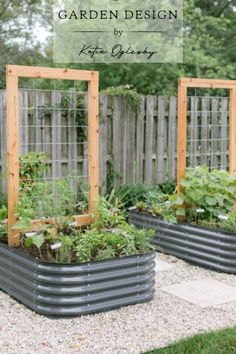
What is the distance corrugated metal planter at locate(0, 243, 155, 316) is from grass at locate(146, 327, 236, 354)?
0.76m

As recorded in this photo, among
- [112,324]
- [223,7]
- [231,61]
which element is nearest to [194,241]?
[112,324]

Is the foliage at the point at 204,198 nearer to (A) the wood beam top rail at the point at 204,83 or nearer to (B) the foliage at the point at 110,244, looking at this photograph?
(A) the wood beam top rail at the point at 204,83

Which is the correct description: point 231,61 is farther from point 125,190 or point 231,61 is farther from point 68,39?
point 125,190

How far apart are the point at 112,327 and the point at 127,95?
15.4 ft

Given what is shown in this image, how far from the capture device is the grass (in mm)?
3418

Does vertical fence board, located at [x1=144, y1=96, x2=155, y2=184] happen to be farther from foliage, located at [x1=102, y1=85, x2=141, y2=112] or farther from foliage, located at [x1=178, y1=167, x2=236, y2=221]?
foliage, located at [x1=178, y1=167, x2=236, y2=221]

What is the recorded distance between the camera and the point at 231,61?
1630 centimetres

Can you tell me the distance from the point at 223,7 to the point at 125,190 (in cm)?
1152

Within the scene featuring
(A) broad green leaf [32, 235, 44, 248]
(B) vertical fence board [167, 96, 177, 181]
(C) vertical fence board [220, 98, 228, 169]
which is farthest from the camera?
(C) vertical fence board [220, 98, 228, 169]

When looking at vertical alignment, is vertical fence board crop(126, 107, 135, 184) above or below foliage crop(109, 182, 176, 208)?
above

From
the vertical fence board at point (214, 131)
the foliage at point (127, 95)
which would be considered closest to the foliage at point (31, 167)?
the foliage at point (127, 95)

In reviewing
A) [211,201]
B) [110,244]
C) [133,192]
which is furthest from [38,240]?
[133,192]

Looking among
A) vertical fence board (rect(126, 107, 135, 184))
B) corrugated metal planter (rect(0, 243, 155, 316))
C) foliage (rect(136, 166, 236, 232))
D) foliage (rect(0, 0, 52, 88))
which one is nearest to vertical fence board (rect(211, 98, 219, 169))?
vertical fence board (rect(126, 107, 135, 184))

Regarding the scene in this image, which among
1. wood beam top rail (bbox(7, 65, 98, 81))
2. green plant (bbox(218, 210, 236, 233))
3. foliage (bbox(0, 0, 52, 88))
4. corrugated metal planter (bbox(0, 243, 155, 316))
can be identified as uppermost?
foliage (bbox(0, 0, 52, 88))
